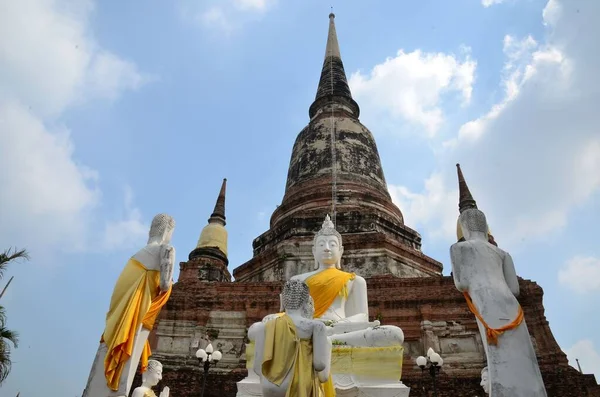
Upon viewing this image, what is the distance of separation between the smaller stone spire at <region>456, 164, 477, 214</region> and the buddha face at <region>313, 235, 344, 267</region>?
11.2 metres

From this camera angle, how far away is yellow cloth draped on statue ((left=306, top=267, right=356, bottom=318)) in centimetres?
759

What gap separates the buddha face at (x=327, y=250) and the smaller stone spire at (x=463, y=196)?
11.2 m

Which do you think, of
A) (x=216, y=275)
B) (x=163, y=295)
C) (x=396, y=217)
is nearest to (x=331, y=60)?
(x=396, y=217)

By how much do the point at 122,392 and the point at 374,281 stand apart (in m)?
8.37

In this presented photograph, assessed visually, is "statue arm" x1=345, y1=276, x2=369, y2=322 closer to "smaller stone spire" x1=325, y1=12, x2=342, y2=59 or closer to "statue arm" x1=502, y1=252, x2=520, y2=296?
"statue arm" x1=502, y1=252, x2=520, y2=296

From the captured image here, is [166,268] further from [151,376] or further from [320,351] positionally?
[320,351]

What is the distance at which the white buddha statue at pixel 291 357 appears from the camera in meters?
4.06

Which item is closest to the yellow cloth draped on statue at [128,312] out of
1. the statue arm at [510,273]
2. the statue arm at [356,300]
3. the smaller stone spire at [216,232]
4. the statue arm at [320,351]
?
the statue arm at [320,351]

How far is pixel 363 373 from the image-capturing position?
20.1 feet

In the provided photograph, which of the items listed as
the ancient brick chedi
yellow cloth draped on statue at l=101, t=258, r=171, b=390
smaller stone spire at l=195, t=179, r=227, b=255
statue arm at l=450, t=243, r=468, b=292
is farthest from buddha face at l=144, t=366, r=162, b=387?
smaller stone spire at l=195, t=179, r=227, b=255

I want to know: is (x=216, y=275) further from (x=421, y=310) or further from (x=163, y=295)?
(x=163, y=295)

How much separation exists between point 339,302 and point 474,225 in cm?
283

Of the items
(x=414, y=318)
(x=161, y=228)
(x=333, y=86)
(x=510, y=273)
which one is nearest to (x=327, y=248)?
(x=161, y=228)

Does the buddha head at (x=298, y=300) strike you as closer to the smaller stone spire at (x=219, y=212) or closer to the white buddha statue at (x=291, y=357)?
the white buddha statue at (x=291, y=357)
